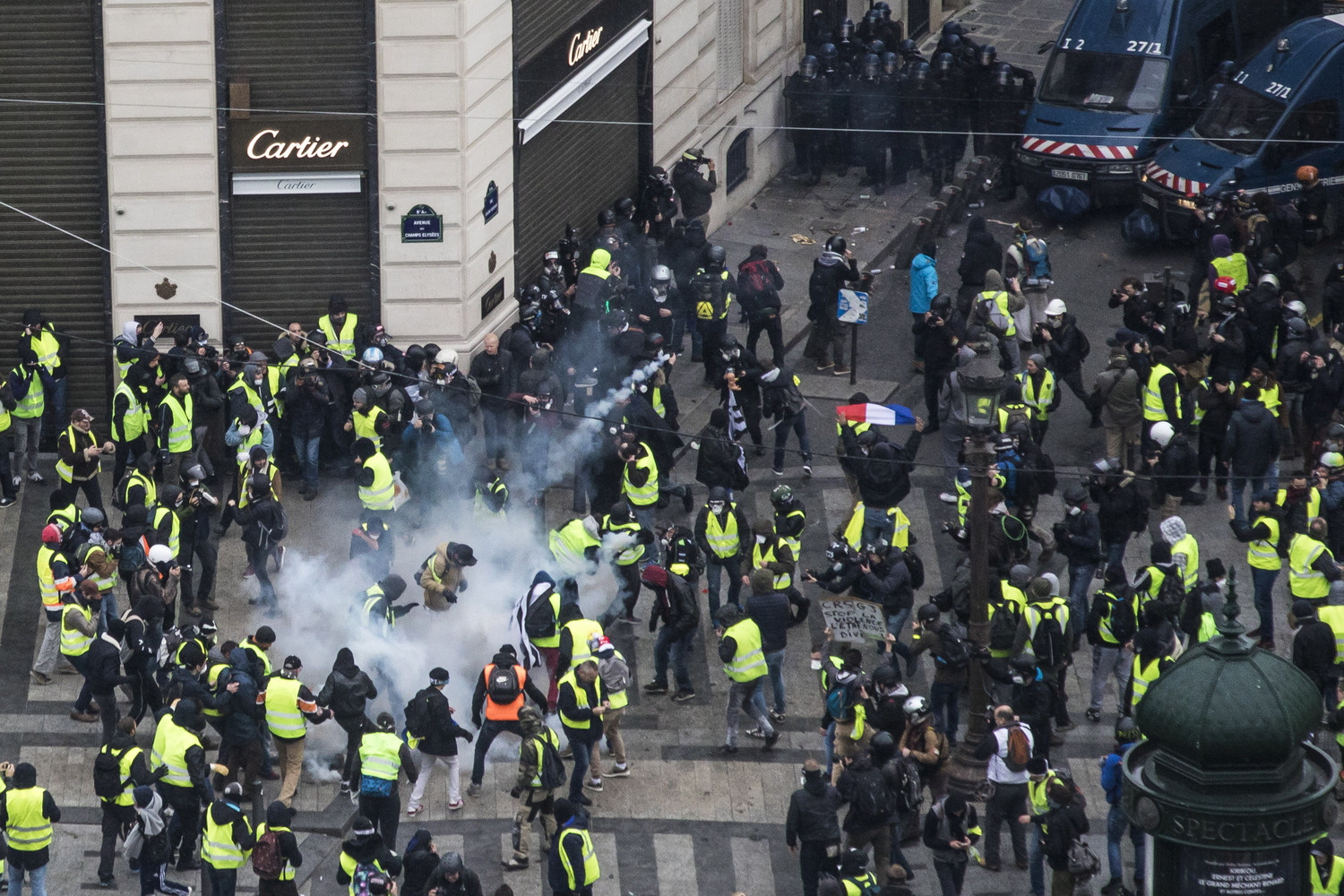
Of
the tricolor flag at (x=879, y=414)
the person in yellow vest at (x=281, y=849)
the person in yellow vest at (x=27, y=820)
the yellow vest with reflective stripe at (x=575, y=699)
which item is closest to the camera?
the person in yellow vest at (x=281, y=849)

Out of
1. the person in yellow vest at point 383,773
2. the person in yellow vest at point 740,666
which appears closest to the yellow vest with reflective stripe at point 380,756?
the person in yellow vest at point 383,773

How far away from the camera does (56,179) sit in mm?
22766

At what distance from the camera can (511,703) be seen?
17719mm

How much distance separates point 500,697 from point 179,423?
5546mm

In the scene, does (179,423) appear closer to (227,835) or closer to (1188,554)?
(227,835)

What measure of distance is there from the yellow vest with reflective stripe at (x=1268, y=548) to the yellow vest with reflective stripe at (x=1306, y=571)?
0.49 meters

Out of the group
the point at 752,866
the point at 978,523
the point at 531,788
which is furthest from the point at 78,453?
the point at 978,523

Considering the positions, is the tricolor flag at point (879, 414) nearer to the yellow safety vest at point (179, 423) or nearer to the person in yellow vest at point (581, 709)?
the person in yellow vest at point (581, 709)

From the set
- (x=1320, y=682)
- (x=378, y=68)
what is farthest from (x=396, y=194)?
(x=1320, y=682)

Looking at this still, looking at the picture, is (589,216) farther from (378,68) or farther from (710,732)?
(710,732)

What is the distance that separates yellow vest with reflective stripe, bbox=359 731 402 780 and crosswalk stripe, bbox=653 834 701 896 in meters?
2.22

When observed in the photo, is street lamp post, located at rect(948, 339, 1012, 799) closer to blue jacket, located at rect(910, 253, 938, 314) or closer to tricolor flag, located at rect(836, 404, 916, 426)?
tricolor flag, located at rect(836, 404, 916, 426)

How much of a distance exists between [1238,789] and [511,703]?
33.0 ft

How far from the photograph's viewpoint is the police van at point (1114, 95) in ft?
93.8
